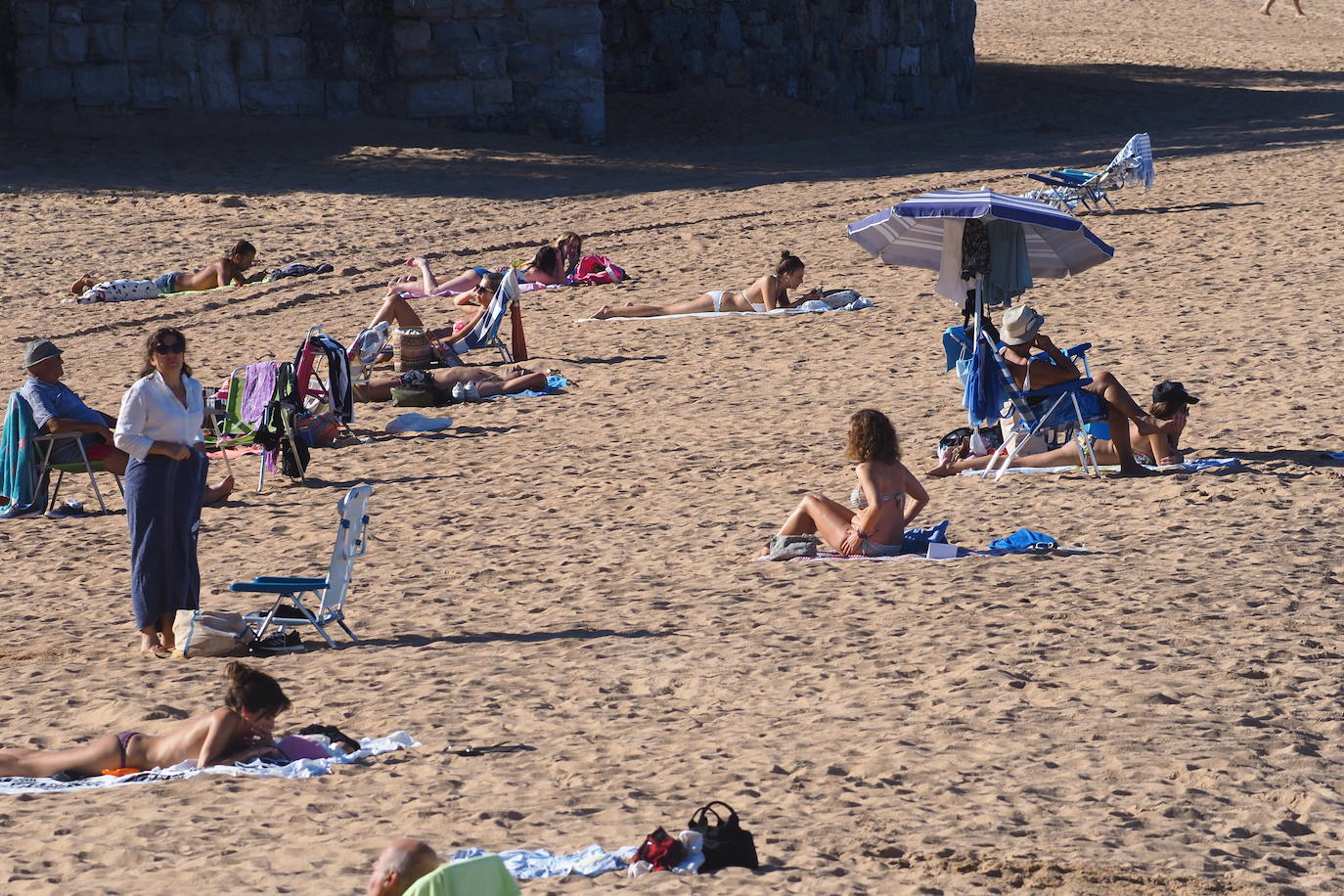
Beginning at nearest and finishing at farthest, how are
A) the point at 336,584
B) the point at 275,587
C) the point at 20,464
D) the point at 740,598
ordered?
the point at 275,587, the point at 336,584, the point at 740,598, the point at 20,464

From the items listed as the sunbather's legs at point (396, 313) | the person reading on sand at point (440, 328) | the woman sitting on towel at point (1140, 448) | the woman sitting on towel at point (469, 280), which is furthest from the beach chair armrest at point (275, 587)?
the woman sitting on towel at point (469, 280)

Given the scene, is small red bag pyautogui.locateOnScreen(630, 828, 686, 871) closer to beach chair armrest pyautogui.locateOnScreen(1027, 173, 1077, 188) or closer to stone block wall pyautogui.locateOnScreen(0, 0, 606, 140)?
beach chair armrest pyautogui.locateOnScreen(1027, 173, 1077, 188)

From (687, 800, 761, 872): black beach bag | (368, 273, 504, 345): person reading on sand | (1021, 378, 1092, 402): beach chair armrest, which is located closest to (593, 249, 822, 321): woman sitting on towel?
(368, 273, 504, 345): person reading on sand

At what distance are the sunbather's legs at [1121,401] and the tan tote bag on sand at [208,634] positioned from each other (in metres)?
4.43

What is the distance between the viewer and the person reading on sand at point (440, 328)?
1266 centimetres

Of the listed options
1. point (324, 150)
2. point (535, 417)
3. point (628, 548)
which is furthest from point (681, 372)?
point (324, 150)

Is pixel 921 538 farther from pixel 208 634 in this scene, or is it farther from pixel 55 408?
pixel 55 408

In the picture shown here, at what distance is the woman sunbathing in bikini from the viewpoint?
777 centimetres

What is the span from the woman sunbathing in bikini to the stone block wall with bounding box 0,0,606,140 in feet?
53.6

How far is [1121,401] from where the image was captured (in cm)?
894

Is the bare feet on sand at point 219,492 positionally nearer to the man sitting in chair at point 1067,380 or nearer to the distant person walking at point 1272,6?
the man sitting in chair at point 1067,380

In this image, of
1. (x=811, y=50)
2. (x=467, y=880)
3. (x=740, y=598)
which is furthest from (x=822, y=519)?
(x=811, y=50)

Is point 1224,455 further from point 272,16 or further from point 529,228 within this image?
point 272,16

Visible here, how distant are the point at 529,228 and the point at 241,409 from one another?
8.09 meters
